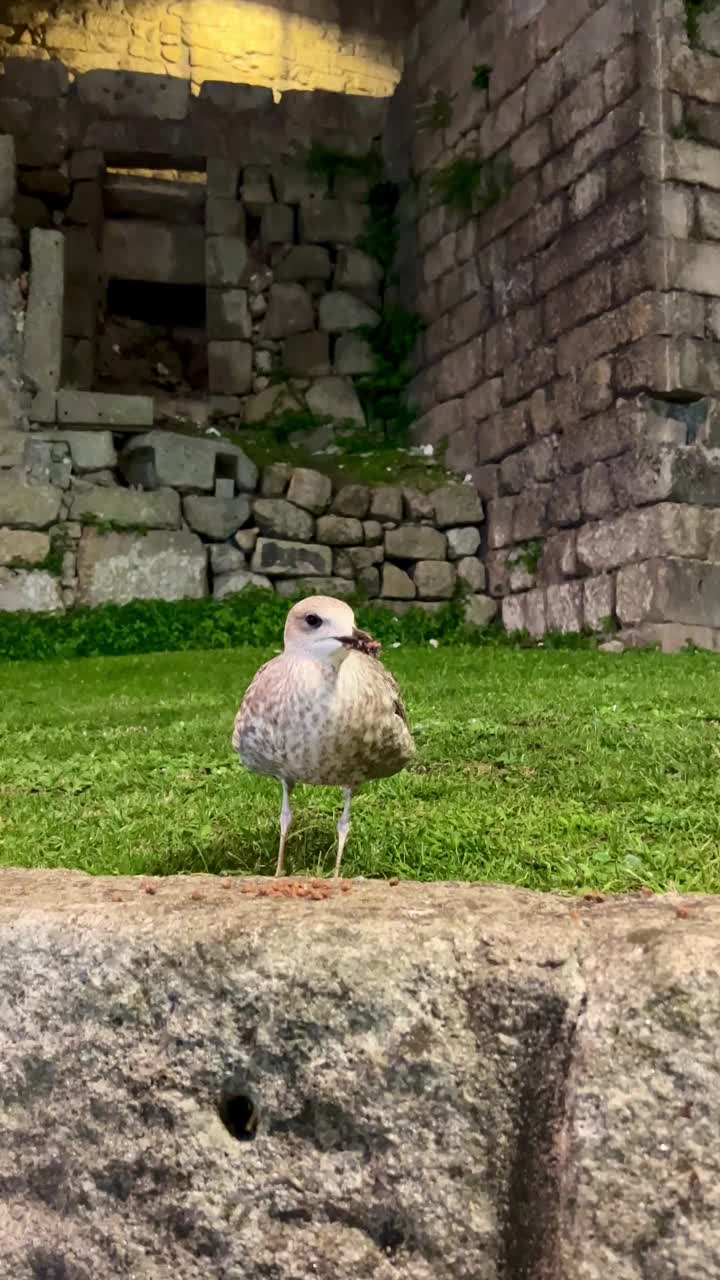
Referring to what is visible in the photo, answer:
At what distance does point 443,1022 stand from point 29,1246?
0.66 metres

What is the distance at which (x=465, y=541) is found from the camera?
879cm

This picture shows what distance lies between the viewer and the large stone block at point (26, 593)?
8117mm

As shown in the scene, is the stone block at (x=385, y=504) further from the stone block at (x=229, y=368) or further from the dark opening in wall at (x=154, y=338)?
the dark opening in wall at (x=154, y=338)

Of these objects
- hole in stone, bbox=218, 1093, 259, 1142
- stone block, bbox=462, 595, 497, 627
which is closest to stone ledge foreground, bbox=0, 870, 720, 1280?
hole in stone, bbox=218, 1093, 259, 1142

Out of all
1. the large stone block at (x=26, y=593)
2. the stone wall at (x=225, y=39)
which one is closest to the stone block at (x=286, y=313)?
the stone wall at (x=225, y=39)

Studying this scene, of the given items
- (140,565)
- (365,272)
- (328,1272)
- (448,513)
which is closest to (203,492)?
(140,565)

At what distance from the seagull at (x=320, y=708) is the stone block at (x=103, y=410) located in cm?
673

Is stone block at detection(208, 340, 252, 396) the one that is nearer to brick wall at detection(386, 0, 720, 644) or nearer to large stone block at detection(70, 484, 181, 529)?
brick wall at detection(386, 0, 720, 644)

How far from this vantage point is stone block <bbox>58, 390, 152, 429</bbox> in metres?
8.61

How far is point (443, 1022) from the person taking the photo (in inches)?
53.6

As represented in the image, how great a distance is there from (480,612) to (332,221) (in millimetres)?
4330

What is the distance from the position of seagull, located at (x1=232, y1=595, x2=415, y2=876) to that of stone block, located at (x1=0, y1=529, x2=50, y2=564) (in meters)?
6.30

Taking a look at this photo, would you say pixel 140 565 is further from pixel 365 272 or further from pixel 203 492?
pixel 365 272

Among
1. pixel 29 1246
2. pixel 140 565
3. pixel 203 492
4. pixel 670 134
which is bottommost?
pixel 29 1246
